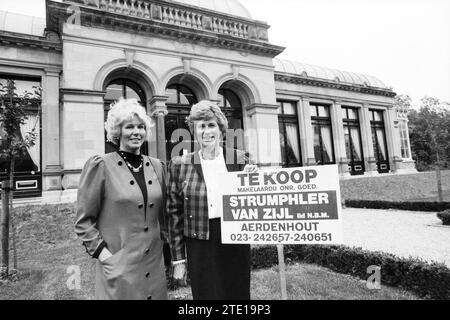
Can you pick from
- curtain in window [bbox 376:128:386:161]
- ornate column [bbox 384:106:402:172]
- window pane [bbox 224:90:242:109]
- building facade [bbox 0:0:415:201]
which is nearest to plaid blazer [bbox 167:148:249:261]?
building facade [bbox 0:0:415:201]

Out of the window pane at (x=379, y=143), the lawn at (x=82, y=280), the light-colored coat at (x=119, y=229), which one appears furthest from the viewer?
the window pane at (x=379, y=143)

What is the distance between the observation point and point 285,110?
73.6 feet

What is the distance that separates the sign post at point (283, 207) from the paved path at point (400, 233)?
4823 millimetres

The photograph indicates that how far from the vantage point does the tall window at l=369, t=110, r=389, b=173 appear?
27172 millimetres

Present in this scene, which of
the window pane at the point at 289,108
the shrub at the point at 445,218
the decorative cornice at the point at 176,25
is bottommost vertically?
the shrub at the point at 445,218

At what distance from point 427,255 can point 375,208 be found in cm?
839

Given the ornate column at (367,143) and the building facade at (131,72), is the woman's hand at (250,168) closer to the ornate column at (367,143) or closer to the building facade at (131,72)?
the building facade at (131,72)

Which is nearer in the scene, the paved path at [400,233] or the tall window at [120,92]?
the paved path at [400,233]

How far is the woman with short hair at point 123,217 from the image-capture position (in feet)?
7.90

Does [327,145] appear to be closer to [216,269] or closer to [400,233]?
[400,233]

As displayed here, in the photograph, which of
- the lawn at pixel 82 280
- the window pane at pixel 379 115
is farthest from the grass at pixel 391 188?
the lawn at pixel 82 280

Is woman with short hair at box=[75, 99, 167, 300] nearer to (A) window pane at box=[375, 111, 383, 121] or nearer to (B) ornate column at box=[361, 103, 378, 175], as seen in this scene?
(B) ornate column at box=[361, 103, 378, 175]

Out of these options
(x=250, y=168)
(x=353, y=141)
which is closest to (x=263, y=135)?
(x=353, y=141)
